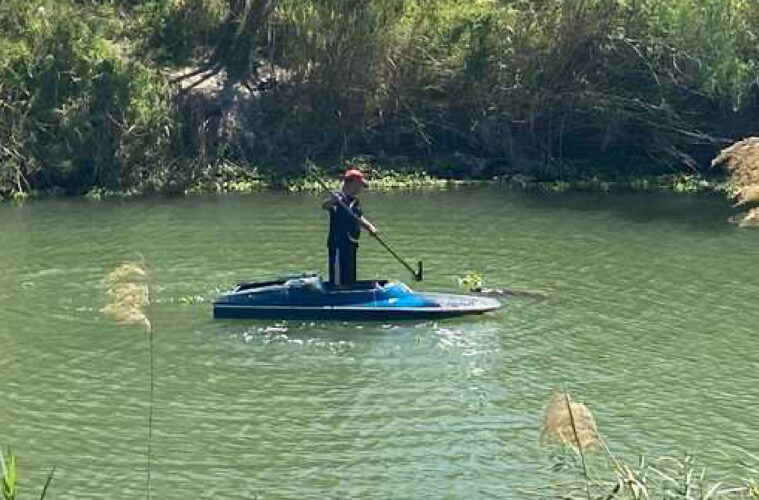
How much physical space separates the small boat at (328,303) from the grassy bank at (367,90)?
40.8ft

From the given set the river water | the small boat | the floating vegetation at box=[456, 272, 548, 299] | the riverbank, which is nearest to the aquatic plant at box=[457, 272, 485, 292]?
the floating vegetation at box=[456, 272, 548, 299]

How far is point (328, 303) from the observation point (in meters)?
17.4

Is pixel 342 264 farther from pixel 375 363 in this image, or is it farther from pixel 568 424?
pixel 568 424

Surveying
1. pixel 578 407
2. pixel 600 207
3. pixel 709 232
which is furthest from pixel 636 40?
pixel 578 407

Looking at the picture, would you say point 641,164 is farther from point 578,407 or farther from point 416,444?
point 578,407

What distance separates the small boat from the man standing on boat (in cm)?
28

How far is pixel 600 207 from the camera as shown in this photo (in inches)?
1047

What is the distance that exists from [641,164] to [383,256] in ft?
34.8

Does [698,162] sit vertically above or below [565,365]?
above

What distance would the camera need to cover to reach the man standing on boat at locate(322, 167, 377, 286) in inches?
669

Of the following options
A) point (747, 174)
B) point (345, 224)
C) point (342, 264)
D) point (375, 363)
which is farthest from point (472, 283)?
point (747, 174)

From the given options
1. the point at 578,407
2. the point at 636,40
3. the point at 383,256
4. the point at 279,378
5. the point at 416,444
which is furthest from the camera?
Result: the point at 636,40

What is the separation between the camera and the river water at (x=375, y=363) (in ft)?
41.4

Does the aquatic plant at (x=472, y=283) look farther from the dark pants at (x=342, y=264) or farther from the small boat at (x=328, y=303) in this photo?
the dark pants at (x=342, y=264)
